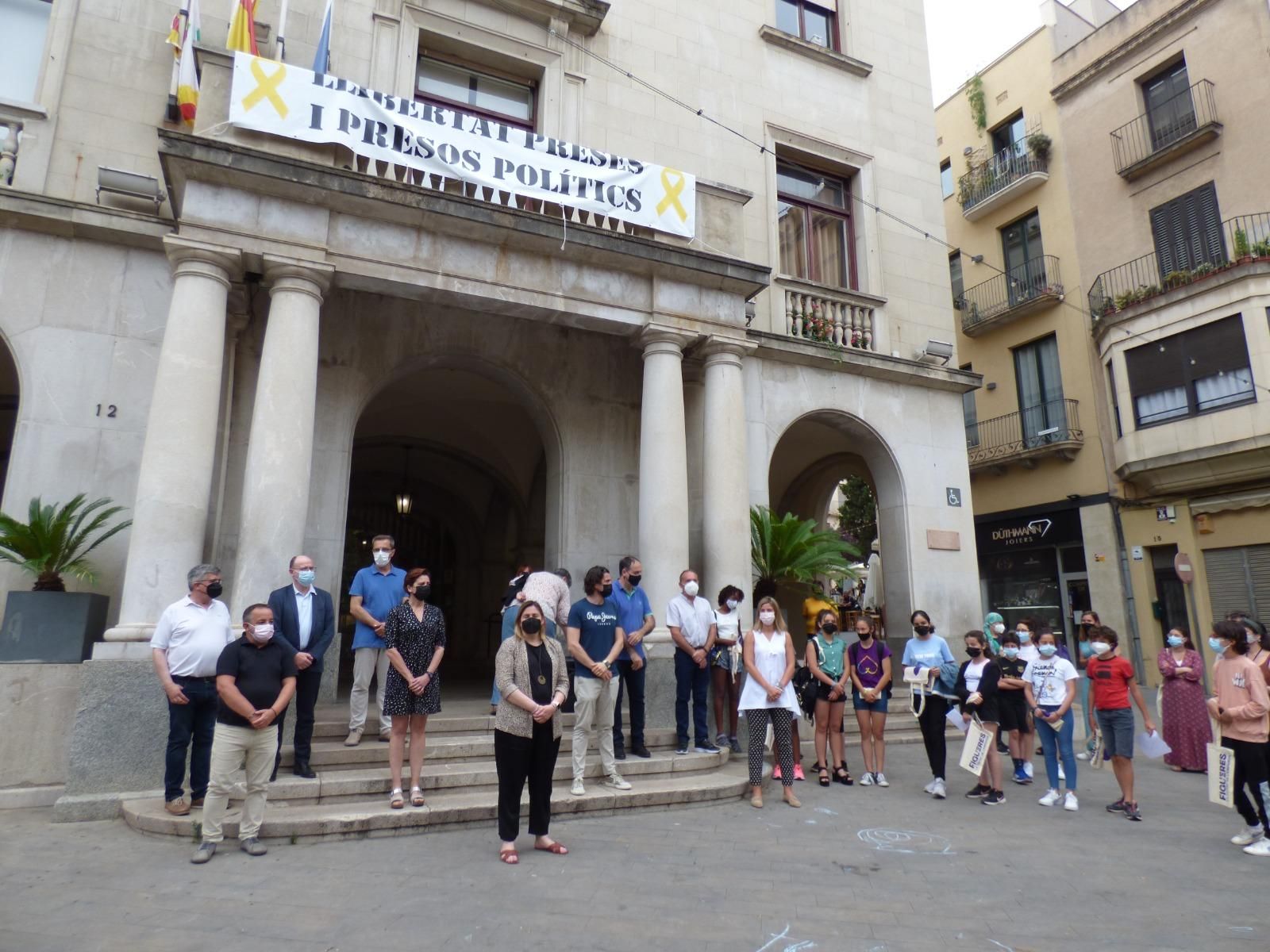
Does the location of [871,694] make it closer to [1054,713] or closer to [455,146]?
[1054,713]

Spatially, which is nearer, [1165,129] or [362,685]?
[362,685]

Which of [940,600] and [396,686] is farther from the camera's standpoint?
[940,600]

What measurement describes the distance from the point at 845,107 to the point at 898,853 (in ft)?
42.3

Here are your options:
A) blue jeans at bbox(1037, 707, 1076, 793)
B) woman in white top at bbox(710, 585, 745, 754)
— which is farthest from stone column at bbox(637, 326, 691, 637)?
blue jeans at bbox(1037, 707, 1076, 793)

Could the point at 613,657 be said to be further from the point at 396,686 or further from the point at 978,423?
the point at 978,423

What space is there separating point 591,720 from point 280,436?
4.06 metres

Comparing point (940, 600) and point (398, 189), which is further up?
point (398, 189)

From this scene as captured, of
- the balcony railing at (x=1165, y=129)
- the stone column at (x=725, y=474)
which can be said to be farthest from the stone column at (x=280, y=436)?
the balcony railing at (x=1165, y=129)

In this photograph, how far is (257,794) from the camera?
5.41 m

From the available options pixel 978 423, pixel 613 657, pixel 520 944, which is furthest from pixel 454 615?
Result: pixel 978 423

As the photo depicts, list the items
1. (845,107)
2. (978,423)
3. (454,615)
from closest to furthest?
(845,107) < (454,615) < (978,423)

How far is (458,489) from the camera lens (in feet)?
57.4

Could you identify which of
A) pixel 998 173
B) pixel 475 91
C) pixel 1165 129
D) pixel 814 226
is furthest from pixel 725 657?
pixel 998 173

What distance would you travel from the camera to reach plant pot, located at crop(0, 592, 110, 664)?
7.00m
